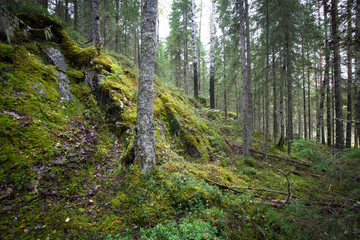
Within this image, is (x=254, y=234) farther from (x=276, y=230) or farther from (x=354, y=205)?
(x=354, y=205)

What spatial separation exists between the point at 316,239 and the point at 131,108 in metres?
5.87

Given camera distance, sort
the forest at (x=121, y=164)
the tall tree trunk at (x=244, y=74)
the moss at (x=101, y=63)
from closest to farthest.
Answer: the forest at (x=121, y=164)
the moss at (x=101, y=63)
the tall tree trunk at (x=244, y=74)

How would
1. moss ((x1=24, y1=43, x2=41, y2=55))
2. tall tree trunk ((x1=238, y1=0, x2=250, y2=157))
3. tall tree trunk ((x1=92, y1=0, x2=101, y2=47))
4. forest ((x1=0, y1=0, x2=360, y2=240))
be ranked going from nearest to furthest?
forest ((x1=0, y1=0, x2=360, y2=240)), moss ((x1=24, y1=43, x2=41, y2=55)), tall tree trunk ((x1=238, y1=0, x2=250, y2=157)), tall tree trunk ((x1=92, y1=0, x2=101, y2=47))

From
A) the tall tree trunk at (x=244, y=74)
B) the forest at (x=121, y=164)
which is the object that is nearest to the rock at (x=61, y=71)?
the forest at (x=121, y=164)

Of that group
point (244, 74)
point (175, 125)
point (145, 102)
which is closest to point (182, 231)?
point (145, 102)

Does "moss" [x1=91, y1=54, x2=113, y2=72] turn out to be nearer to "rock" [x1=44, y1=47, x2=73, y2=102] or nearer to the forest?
the forest

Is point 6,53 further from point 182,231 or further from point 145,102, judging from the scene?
point 182,231

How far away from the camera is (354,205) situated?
1.80m

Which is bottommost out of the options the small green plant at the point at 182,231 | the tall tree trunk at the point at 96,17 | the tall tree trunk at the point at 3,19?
the small green plant at the point at 182,231

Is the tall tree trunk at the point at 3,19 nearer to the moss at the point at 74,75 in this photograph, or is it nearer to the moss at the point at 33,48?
the moss at the point at 33,48

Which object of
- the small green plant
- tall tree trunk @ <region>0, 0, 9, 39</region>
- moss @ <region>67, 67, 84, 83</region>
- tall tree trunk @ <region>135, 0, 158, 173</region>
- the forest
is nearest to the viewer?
the forest

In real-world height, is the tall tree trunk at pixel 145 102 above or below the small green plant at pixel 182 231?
above

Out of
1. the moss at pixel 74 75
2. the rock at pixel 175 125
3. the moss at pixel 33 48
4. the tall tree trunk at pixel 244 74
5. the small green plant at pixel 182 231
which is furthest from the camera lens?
the tall tree trunk at pixel 244 74

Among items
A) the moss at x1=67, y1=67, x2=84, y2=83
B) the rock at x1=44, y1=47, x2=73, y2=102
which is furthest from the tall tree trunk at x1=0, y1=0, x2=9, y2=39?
the moss at x1=67, y1=67, x2=84, y2=83
